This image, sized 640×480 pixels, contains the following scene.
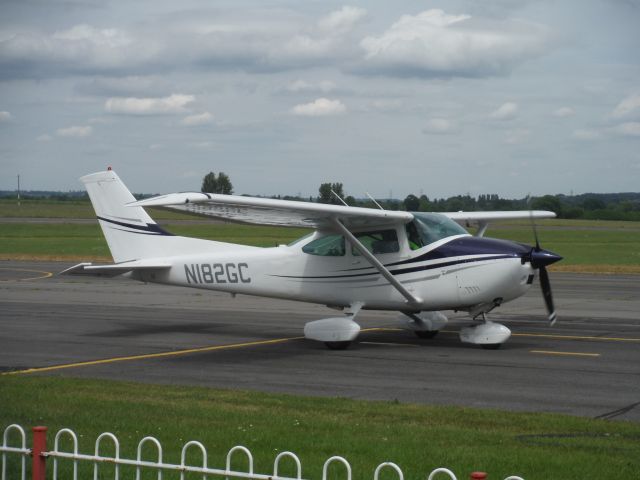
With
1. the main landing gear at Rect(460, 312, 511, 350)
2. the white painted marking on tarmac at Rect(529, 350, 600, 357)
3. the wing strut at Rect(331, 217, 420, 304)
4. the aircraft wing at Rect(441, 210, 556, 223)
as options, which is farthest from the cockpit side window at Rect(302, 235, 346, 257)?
the aircraft wing at Rect(441, 210, 556, 223)

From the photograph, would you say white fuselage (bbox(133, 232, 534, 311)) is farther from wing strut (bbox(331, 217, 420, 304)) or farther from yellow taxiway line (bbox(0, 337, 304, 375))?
yellow taxiway line (bbox(0, 337, 304, 375))

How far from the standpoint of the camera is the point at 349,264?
18.0 metres

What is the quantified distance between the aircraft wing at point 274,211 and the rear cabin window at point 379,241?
6.8 inches

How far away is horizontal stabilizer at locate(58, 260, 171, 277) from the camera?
18141 mm

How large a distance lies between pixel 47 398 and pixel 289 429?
3368 mm

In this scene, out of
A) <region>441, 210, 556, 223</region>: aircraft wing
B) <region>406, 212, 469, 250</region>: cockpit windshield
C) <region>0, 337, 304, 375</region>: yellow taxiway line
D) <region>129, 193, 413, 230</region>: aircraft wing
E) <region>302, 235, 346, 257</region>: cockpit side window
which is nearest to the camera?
<region>129, 193, 413, 230</region>: aircraft wing

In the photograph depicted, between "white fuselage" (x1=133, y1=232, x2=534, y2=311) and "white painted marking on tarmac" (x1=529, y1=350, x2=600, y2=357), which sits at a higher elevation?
"white fuselage" (x1=133, y1=232, x2=534, y2=311)

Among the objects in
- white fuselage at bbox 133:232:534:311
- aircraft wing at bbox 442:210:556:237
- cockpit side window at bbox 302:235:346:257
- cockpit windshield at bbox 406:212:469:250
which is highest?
aircraft wing at bbox 442:210:556:237

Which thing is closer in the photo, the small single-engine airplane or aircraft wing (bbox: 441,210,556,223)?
the small single-engine airplane

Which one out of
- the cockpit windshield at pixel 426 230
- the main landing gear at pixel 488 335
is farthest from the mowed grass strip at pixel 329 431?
the cockpit windshield at pixel 426 230

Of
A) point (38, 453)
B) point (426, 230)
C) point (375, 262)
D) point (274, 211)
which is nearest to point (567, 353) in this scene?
point (426, 230)

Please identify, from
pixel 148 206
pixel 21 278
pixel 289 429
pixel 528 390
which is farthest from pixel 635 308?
pixel 21 278

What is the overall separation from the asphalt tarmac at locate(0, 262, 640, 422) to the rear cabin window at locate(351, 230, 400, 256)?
1.71m

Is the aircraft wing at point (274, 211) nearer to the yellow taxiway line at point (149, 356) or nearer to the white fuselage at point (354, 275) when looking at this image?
the white fuselage at point (354, 275)
